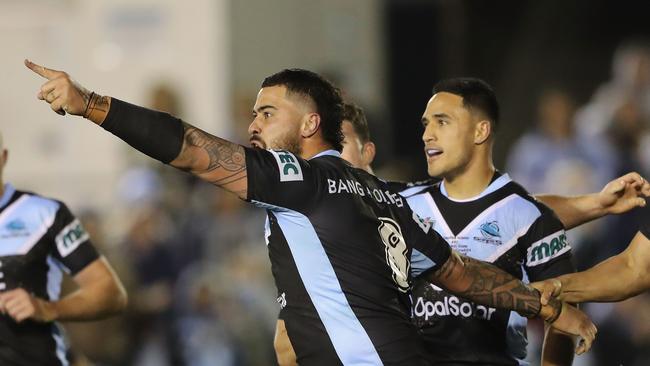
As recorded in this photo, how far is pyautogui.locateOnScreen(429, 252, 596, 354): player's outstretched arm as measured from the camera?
6602 mm

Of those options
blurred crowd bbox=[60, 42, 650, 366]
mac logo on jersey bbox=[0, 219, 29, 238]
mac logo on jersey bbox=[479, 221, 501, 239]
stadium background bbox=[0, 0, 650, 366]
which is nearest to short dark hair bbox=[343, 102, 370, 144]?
mac logo on jersey bbox=[479, 221, 501, 239]

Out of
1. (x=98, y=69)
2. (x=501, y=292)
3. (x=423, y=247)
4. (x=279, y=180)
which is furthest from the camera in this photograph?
(x=98, y=69)

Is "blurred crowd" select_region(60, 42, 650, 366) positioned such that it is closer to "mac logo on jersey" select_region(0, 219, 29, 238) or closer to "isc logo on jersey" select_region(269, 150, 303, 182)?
"mac logo on jersey" select_region(0, 219, 29, 238)

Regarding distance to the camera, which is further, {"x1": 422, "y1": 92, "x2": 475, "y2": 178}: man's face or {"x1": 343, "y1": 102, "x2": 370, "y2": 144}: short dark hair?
{"x1": 343, "y1": 102, "x2": 370, "y2": 144}: short dark hair

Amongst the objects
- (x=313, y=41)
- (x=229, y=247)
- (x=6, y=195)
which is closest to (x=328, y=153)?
(x=6, y=195)

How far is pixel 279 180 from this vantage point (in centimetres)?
591

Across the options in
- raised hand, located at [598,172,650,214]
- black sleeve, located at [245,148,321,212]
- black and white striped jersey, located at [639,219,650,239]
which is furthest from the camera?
raised hand, located at [598,172,650,214]

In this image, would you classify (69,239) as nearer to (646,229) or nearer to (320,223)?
(320,223)

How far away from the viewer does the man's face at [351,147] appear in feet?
25.5

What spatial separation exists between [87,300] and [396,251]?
226 cm

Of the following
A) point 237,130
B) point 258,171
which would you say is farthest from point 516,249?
point 237,130

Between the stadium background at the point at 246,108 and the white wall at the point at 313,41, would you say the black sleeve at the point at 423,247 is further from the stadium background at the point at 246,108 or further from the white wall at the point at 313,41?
the white wall at the point at 313,41

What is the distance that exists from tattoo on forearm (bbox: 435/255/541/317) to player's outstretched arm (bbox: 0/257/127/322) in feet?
Answer: 7.30

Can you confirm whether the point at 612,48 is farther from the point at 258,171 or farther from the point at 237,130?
the point at 258,171
